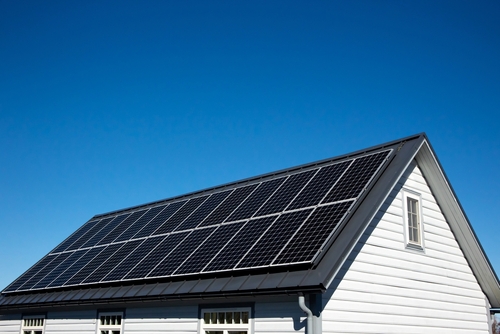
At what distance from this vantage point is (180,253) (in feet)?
48.7

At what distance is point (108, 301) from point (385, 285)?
7654 millimetres

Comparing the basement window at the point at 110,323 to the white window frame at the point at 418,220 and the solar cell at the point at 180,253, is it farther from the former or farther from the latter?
the white window frame at the point at 418,220

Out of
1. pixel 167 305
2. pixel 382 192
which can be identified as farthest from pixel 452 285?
pixel 167 305

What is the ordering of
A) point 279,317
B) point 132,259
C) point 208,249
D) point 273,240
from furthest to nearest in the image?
point 132,259 → point 208,249 → point 273,240 → point 279,317

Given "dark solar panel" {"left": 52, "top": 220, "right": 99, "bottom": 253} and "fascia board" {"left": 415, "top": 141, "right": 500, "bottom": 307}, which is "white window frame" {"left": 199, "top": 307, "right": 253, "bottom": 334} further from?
"dark solar panel" {"left": 52, "top": 220, "right": 99, "bottom": 253}

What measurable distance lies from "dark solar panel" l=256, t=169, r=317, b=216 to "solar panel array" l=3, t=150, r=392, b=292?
41mm

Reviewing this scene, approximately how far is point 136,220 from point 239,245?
8.49 metres

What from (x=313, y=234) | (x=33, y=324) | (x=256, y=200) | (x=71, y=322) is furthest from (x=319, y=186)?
(x=33, y=324)

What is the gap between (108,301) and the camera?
15219 mm

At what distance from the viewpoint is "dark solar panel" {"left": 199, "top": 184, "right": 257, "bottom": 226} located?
15836 millimetres

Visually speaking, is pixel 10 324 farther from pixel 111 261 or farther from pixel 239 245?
pixel 239 245

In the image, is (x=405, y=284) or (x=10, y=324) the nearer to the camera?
(x=405, y=284)

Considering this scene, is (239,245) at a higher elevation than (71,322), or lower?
higher

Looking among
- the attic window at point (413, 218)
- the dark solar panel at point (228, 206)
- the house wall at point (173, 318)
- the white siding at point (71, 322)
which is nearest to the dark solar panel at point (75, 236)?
the house wall at point (173, 318)
